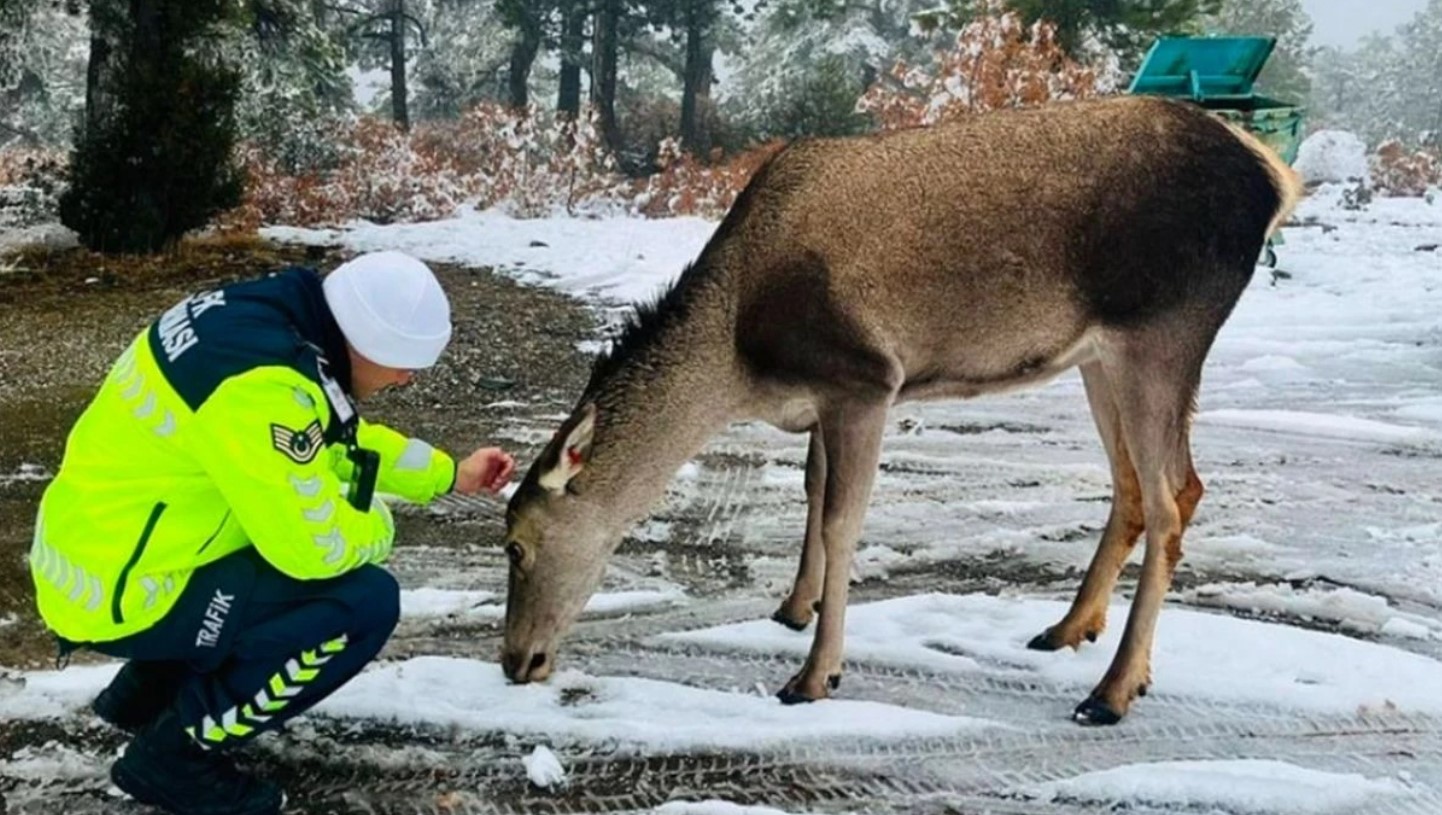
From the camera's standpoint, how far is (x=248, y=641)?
343 cm

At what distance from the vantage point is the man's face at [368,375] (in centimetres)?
346

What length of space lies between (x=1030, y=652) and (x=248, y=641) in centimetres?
285

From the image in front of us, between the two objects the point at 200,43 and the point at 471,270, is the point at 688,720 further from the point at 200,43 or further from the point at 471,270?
the point at 200,43

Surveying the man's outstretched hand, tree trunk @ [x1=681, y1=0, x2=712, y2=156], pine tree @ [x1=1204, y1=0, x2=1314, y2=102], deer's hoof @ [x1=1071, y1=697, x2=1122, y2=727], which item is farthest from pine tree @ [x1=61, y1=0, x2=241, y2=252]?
pine tree @ [x1=1204, y1=0, x2=1314, y2=102]

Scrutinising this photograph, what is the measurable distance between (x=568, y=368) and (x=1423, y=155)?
Result: 2298 cm

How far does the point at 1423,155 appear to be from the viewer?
26.2m

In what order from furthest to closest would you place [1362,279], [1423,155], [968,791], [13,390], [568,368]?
[1423,155] → [1362,279] → [568,368] → [13,390] → [968,791]

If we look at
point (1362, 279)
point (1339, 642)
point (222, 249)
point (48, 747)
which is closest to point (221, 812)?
point (48, 747)

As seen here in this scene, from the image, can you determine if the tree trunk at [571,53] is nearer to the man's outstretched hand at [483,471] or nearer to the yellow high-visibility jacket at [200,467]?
the man's outstretched hand at [483,471]

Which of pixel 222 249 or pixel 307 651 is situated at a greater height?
pixel 307 651

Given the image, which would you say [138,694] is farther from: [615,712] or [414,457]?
[615,712]

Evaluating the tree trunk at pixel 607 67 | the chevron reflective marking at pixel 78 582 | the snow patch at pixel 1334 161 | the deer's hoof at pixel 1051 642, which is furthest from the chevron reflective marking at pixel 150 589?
the tree trunk at pixel 607 67

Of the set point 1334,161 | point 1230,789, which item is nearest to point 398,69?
point 1334,161

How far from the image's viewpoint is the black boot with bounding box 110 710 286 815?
3531 mm
